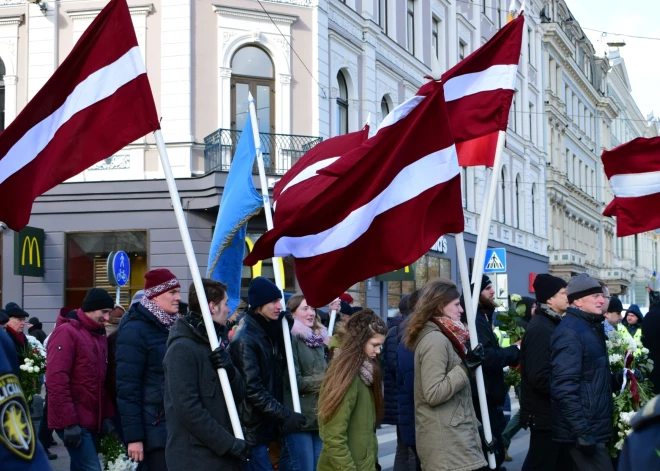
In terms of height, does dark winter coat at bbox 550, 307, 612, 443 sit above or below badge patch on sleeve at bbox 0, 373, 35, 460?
below

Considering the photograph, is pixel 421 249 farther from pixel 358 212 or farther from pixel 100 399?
pixel 100 399

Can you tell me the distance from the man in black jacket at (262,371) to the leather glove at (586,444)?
6.46 feet

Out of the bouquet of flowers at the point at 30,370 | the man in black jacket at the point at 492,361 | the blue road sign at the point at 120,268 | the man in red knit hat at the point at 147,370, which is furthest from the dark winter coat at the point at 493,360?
the blue road sign at the point at 120,268

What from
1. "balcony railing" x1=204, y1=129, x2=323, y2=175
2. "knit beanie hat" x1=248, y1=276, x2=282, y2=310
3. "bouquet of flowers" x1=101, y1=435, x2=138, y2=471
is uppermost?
"balcony railing" x1=204, y1=129, x2=323, y2=175

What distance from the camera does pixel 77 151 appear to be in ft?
19.2

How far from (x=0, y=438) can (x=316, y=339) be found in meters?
5.37

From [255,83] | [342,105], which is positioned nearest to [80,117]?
[255,83]

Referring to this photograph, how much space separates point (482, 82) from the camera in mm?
7344

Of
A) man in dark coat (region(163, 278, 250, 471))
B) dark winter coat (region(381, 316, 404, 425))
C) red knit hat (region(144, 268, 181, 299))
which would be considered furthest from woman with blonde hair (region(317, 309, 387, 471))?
dark winter coat (region(381, 316, 404, 425))

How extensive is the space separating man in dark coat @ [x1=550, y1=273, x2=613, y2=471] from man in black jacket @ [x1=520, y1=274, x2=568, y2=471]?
1.62 feet

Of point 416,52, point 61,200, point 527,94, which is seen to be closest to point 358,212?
point 61,200

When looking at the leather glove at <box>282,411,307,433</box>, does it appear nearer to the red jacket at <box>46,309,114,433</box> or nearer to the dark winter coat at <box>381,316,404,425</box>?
the red jacket at <box>46,309,114,433</box>

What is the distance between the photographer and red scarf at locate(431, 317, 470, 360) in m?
6.65

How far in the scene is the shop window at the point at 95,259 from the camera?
20219 millimetres
